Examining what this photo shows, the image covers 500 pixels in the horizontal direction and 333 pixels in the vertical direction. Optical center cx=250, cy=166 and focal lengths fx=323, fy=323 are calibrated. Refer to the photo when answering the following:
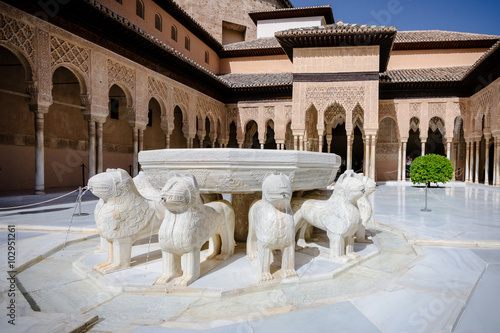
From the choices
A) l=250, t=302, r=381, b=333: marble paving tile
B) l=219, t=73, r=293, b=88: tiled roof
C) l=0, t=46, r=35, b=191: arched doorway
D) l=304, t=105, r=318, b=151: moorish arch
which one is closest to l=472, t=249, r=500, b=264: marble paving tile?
l=250, t=302, r=381, b=333: marble paving tile

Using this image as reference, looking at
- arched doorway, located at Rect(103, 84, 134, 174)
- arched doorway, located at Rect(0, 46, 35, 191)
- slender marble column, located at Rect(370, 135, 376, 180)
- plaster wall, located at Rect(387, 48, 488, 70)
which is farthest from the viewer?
plaster wall, located at Rect(387, 48, 488, 70)

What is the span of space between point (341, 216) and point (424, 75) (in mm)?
17197

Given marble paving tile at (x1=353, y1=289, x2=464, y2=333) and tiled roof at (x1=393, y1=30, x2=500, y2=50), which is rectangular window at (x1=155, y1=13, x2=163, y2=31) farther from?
marble paving tile at (x1=353, y1=289, x2=464, y2=333)

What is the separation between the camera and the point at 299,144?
615 inches

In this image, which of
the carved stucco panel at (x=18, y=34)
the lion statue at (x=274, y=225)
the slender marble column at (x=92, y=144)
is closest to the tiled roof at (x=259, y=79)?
the slender marble column at (x=92, y=144)

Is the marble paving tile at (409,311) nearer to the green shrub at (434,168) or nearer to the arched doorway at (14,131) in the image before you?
the green shrub at (434,168)

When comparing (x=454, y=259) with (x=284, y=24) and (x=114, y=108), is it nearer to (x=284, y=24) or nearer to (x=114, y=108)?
(x=114, y=108)

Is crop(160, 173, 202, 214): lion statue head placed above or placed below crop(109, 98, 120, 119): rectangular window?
below

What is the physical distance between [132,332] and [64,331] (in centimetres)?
35

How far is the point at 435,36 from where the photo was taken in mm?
19938

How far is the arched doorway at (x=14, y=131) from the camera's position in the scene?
11.7 metres

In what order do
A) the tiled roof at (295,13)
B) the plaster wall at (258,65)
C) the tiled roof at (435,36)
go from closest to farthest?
the tiled roof at (435,36), the tiled roof at (295,13), the plaster wall at (258,65)

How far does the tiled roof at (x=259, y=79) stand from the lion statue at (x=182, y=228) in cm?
1591

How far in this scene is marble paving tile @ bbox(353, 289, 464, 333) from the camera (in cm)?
195
